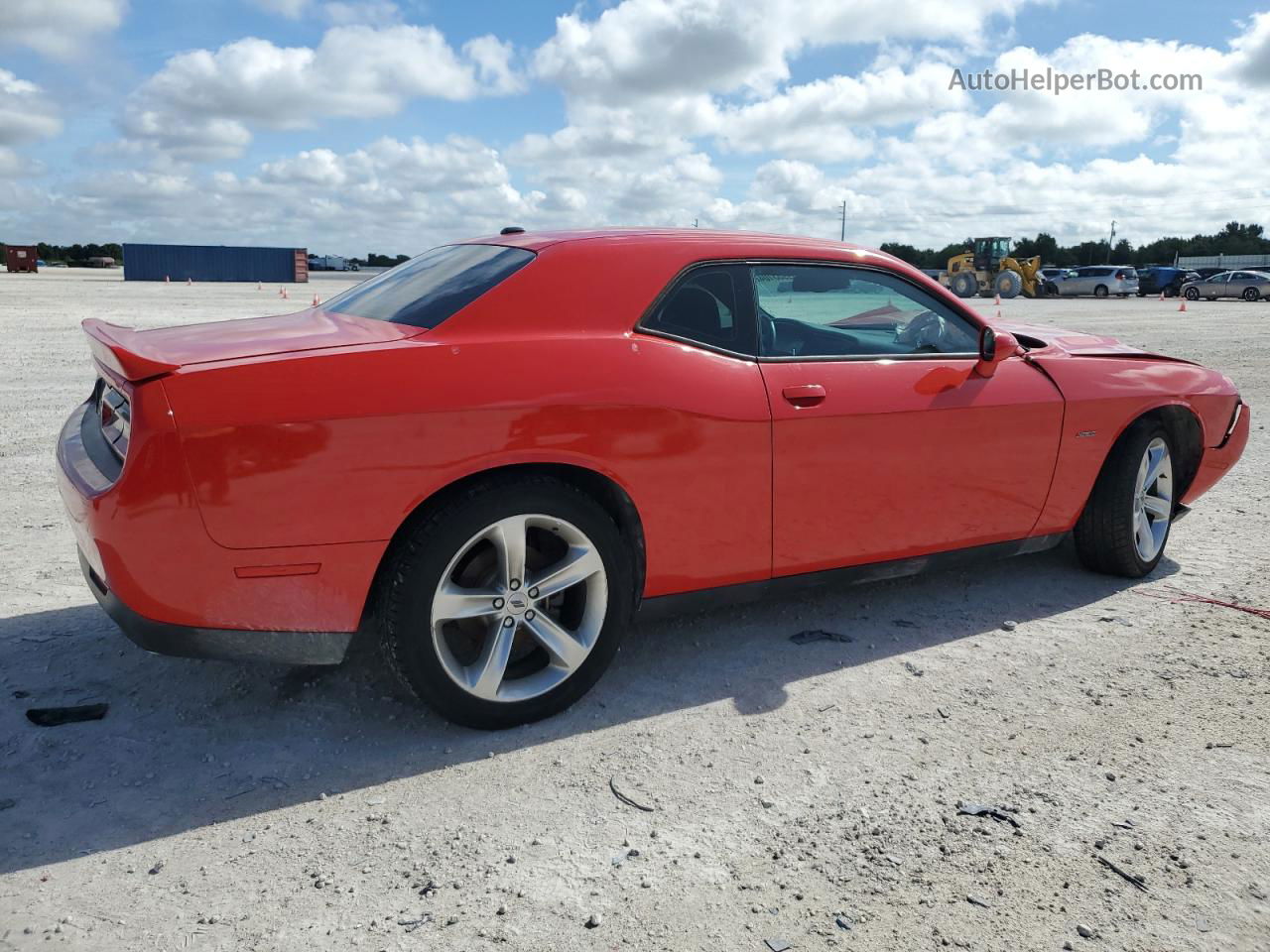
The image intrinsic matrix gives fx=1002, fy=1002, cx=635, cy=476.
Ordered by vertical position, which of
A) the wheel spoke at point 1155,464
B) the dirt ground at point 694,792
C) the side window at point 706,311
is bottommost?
the dirt ground at point 694,792

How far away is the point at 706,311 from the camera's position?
3402 mm

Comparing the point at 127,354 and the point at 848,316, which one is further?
the point at 848,316

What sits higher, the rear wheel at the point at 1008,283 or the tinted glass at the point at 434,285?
the rear wheel at the point at 1008,283

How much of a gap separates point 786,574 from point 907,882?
134 cm

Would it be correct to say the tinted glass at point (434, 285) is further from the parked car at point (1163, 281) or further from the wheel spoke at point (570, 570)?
the parked car at point (1163, 281)

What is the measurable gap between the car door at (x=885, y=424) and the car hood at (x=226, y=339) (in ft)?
4.34

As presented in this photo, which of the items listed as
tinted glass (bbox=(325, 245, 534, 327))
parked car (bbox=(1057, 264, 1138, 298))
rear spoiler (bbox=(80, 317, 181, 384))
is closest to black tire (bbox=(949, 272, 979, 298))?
parked car (bbox=(1057, 264, 1138, 298))

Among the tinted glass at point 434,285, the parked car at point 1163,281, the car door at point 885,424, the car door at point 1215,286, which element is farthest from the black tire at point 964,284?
the tinted glass at point 434,285

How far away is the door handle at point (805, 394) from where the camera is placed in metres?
3.38

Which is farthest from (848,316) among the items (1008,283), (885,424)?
(1008,283)

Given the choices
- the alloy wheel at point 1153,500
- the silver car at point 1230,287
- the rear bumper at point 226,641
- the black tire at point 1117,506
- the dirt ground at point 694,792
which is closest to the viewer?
the dirt ground at point 694,792

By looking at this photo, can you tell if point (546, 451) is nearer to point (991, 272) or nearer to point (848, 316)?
point (848, 316)

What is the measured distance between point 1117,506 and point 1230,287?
41700mm

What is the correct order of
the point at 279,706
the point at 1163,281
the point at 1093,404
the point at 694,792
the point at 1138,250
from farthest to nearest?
1. the point at 1138,250
2. the point at 1163,281
3. the point at 1093,404
4. the point at 279,706
5. the point at 694,792
